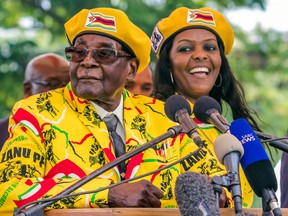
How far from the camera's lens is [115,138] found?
5.58 meters

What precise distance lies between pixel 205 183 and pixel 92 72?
64.9 inches

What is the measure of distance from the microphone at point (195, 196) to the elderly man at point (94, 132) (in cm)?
80

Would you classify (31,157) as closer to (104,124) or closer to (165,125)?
(104,124)

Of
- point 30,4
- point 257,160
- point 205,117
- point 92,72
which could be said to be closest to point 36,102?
point 92,72

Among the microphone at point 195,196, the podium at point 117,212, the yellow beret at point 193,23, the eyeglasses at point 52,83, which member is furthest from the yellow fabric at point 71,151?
the eyeglasses at point 52,83

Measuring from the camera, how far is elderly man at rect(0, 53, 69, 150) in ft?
27.6

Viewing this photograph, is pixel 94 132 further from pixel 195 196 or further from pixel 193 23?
pixel 195 196

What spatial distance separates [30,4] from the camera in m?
14.5

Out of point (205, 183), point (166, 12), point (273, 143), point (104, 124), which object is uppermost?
point (166, 12)

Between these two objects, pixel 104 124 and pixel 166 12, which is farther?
pixel 166 12

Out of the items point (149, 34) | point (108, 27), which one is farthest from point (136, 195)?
point (149, 34)

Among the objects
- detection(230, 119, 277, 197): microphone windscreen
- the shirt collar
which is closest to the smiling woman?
the shirt collar

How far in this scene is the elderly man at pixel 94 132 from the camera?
16.4 ft

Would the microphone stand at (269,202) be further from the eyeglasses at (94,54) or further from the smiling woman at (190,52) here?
the smiling woman at (190,52)
